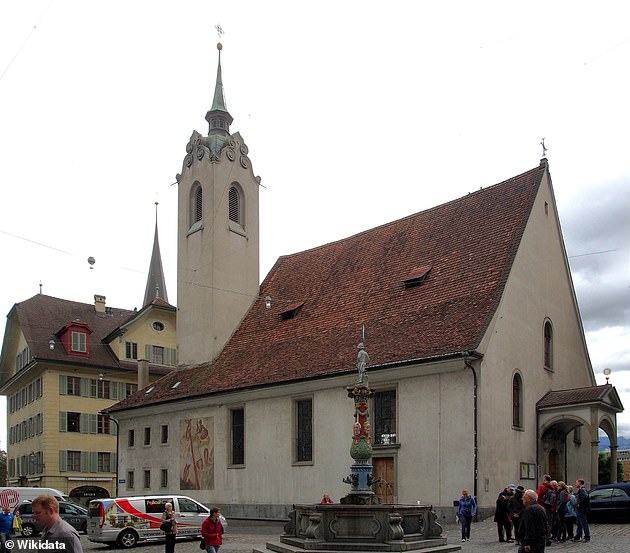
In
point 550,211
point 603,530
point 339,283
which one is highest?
point 550,211

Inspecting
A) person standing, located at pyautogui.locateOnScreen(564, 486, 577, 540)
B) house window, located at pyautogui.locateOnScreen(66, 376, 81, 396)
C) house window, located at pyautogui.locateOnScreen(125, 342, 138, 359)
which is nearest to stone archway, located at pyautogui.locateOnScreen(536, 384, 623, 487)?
person standing, located at pyautogui.locateOnScreen(564, 486, 577, 540)

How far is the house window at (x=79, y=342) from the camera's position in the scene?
50.8 metres

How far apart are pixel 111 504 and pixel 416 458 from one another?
32.2ft

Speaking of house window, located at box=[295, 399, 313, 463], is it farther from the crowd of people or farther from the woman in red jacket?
the woman in red jacket

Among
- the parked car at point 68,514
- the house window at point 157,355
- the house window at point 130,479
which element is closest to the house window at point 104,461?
the house window at point 157,355

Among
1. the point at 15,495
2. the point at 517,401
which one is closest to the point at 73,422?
the point at 15,495

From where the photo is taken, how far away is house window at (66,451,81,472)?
47.7 metres

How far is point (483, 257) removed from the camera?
2933cm

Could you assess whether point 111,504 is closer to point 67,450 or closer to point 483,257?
point 483,257

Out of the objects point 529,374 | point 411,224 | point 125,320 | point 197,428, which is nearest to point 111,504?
point 197,428

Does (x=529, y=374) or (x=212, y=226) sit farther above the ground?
(x=212, y=226)

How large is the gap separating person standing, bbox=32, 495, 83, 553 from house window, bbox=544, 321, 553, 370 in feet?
83.4

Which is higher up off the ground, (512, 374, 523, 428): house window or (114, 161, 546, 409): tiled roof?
(114, 161, 546, 409): tiled roof

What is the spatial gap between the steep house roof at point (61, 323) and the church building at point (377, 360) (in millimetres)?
10016
